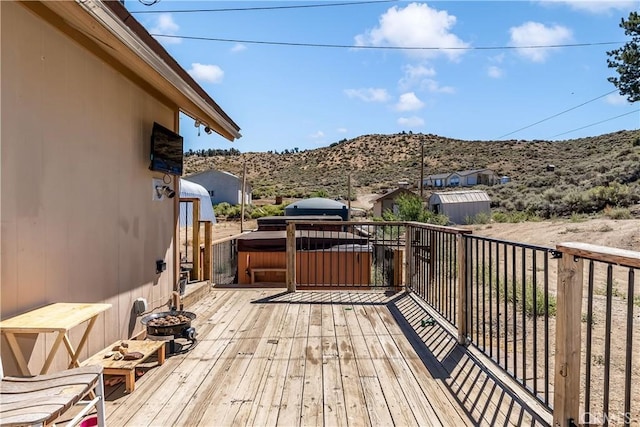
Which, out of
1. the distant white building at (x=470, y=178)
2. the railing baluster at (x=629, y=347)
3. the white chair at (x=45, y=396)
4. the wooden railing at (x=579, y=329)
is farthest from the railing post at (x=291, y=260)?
the distant white building at (x=470, y=178)

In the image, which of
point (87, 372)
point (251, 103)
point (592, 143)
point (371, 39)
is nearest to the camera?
point (87, 372)

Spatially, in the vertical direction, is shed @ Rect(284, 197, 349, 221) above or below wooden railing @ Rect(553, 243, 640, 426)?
above

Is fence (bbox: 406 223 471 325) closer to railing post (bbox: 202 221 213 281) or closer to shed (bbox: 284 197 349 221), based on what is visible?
railing post (bbox: 202 221 213 281)

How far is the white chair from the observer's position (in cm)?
134

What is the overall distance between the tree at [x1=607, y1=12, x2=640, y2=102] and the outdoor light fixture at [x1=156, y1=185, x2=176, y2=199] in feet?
46.1

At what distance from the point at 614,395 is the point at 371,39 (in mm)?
9308

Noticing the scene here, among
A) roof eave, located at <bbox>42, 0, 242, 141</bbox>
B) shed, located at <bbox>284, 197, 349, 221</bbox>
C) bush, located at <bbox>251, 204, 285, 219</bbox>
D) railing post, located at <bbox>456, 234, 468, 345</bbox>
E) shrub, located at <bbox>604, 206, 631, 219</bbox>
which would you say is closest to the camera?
roof eave, located at <bbox>42, 0, 242, 141</bbox>

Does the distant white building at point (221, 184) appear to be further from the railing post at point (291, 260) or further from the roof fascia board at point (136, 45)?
the roof fascia board at point (136, 45)

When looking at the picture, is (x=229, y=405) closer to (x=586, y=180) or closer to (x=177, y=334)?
(x=177, y=334)

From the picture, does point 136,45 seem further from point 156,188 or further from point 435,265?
point 435,265

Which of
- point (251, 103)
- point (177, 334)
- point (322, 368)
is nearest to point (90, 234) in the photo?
point (177, 334)

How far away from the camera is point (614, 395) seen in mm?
3047

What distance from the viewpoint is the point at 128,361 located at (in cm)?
252

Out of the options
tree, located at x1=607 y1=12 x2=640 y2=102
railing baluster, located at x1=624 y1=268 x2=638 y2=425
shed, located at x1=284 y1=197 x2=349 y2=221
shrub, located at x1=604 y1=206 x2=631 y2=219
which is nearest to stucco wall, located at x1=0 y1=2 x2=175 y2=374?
railing baluster, located at x1=624 y1=268 x2=638 y2=425
